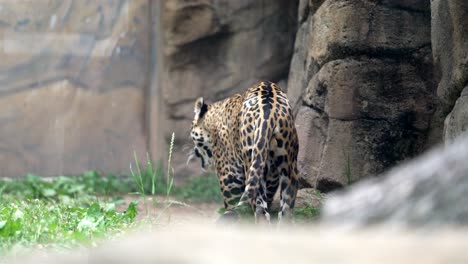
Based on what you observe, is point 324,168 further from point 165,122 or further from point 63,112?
point 63,112

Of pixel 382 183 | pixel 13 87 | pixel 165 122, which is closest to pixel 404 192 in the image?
pixel 382 183

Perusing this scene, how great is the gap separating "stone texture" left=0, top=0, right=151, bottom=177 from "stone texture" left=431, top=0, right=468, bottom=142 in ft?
19.8

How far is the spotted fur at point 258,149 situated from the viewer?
609cm

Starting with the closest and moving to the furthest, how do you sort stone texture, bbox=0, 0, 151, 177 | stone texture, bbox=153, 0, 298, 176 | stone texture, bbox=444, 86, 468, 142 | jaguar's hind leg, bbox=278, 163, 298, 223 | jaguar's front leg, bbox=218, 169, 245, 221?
stone texture, bbox=444, 86, 468, 142, jaguar's hind leg, bbox=278, 163, 298, 223, jaguar's front leg, bbox=218, 169, 245, 221, stone texture, bbox=153, 0, 298, 176, stone texture, bbox=0, 0, 151, 177

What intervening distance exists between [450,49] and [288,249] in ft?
14.2

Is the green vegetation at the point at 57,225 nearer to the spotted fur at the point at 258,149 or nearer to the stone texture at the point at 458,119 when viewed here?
the spotted fur at the point at 258,149

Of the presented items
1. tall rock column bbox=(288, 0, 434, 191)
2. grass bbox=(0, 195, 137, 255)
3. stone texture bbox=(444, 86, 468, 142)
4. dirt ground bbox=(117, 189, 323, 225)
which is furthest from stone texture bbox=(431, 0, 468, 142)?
grass bbox=(0, 195, 137, 255)

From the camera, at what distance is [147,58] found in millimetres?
11297

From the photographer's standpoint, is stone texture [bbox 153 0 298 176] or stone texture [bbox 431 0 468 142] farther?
stone texture [bbox 153 0 298 176]

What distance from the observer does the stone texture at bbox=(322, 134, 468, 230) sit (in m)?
2.21

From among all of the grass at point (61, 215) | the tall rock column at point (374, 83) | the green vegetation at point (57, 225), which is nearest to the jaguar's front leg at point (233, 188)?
the grass at point (61, 215)

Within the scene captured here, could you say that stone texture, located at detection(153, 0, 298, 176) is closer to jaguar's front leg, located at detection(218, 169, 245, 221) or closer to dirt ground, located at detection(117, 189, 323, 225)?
dirt ground, located at detection(117, 189, 323, 225)

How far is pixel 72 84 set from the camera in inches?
433

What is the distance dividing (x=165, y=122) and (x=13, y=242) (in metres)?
6.52
